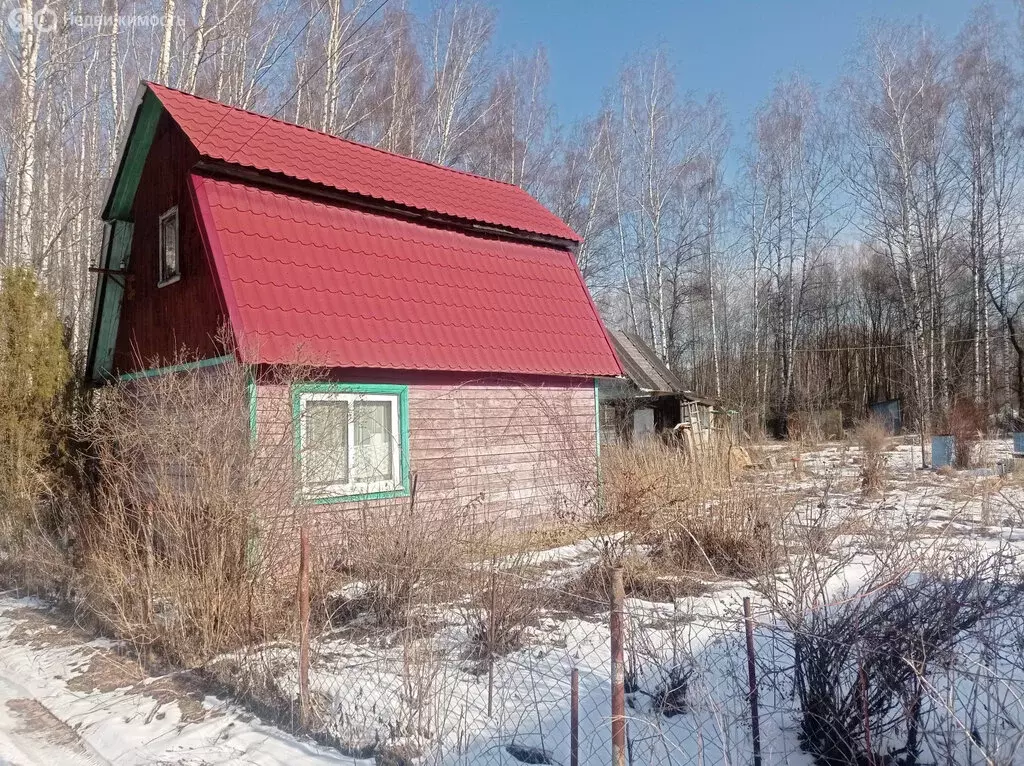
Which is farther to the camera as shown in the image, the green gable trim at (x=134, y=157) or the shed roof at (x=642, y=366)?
the shed roof at (x=642, y=366)

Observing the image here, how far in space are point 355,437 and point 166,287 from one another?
3.18m

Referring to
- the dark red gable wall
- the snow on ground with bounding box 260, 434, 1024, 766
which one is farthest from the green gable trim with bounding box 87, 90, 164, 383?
the snow on ground with bounding box 260, 434, 1024, 766

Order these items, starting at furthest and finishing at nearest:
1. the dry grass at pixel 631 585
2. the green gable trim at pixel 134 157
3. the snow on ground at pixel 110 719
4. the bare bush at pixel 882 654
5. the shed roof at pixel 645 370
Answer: the shed roof at pixel 645 370 < the green gable trim at pixel 134 157 < the dry grass at pixel 631 585 < the snow on ground at pixel 110 719 < the bare bush at pixel 882 654

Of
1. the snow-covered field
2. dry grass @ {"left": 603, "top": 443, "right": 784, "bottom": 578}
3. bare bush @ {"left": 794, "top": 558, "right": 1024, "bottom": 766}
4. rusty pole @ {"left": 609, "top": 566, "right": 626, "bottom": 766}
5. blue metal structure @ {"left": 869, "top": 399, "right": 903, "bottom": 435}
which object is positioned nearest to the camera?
rusty pole @ {"left": 609, "top": 566, "right": 626, "bottom": 766}

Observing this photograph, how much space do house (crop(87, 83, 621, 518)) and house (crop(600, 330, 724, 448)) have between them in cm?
805

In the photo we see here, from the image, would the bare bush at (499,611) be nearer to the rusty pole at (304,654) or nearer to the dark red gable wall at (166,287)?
the rusty pole at (304,654)

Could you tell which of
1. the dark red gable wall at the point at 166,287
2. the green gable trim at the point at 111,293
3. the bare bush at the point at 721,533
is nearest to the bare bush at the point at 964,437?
the bare bush at the point at 721,533

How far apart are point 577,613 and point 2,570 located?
22.0ft

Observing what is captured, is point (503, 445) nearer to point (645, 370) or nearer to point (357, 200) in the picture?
point (357, 200)

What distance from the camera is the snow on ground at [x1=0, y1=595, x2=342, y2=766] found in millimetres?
3562

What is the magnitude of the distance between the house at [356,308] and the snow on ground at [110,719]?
5.18 feet

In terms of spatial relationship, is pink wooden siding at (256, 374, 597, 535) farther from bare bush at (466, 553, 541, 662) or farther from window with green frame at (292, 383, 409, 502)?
bare bush at (466, 553, 541, 662)

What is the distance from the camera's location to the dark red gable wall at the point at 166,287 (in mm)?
7375

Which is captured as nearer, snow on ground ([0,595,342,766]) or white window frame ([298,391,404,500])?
snow on ground ([0,595,342,766])
